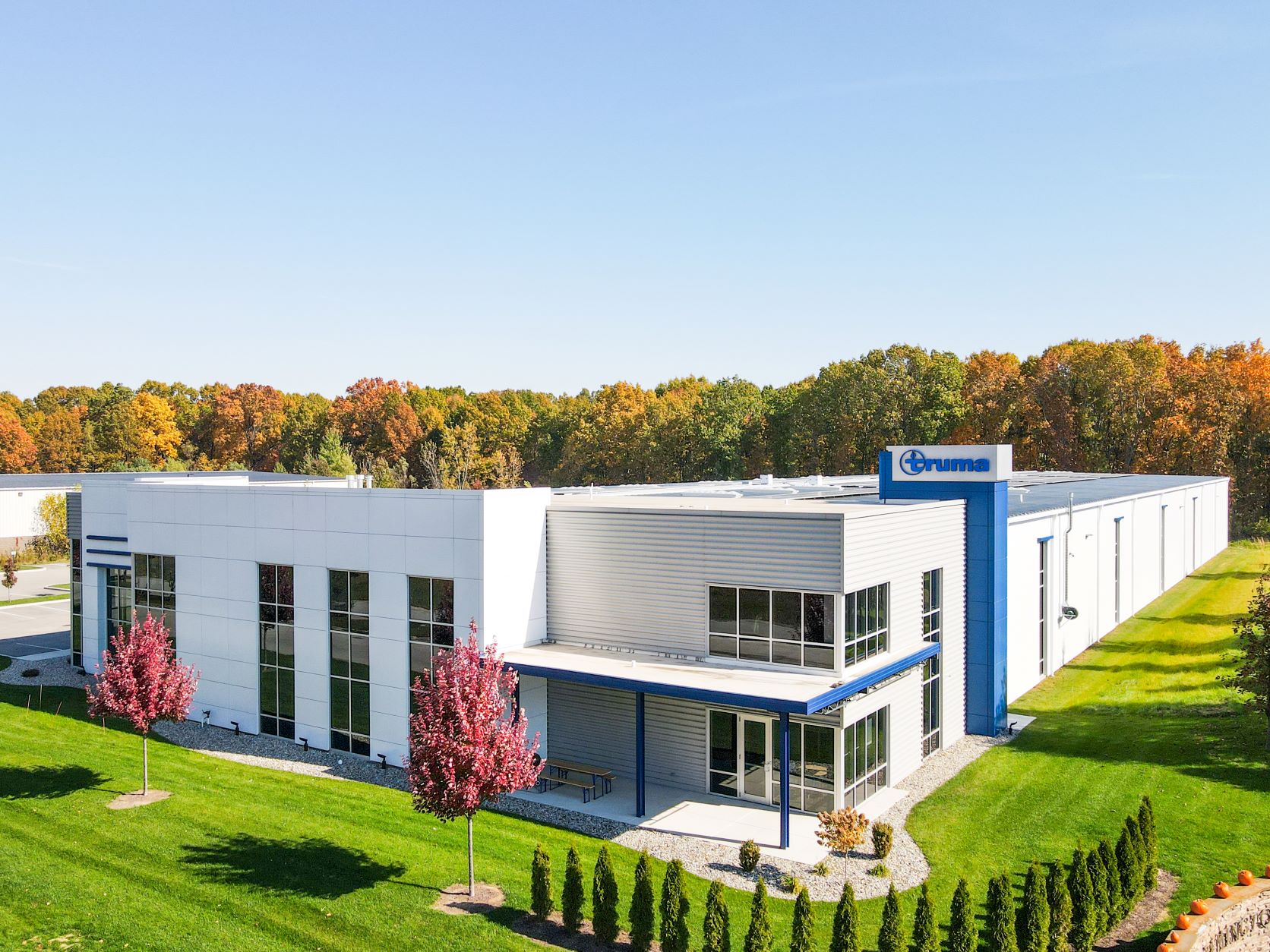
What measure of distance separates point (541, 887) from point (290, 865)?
5.09 m

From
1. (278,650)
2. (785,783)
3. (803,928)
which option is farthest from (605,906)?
(278,650)

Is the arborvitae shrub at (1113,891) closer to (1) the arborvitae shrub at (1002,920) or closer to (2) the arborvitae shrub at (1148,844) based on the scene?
(2) the arborvitae shrub at (1148,844)

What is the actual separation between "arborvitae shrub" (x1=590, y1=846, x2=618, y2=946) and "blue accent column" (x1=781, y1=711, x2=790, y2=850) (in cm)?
464

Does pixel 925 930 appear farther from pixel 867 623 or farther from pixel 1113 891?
pixel 867 623

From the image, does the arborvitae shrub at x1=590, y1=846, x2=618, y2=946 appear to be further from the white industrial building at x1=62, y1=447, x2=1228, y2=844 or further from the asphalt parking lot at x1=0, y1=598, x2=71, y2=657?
the asphalt parking lot at x1=0, y1=598, x2=71, y2=657

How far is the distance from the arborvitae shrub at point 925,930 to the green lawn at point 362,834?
176 cm

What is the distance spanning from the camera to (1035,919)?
43.1 feet

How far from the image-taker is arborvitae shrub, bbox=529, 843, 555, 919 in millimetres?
14461

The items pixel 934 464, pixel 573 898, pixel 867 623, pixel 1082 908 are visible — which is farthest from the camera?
pixel 934 464

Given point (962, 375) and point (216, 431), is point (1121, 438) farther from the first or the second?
point (216, 431)

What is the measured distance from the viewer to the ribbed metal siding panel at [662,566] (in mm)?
19625

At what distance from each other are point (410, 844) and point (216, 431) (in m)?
100

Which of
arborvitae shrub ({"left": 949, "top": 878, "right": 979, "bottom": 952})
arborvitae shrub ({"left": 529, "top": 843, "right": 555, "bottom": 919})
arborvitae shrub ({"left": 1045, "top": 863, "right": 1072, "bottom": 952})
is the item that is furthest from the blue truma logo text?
arborvitae shrub ({"left": 529, "top": 843, "right": 555, "bottom": 919})

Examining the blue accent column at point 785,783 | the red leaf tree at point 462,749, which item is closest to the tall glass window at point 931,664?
the blue accent column at point 785,783
